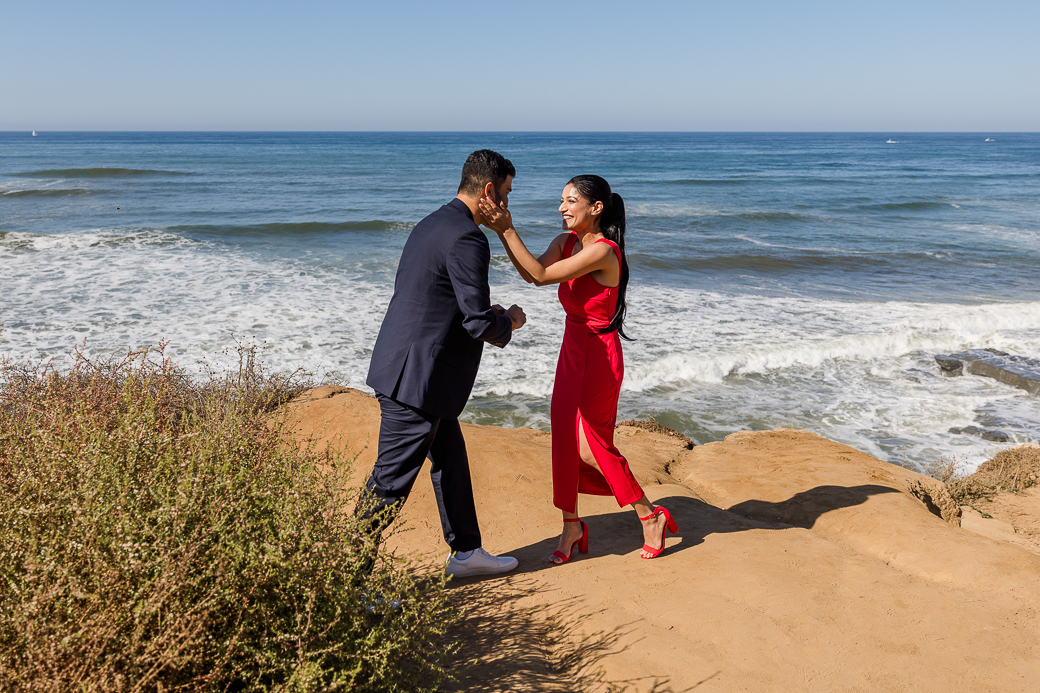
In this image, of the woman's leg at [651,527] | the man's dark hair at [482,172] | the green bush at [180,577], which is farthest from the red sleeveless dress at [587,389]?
the green bush at [180,577]

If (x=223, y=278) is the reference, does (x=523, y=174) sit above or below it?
above

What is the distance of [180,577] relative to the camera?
191cm

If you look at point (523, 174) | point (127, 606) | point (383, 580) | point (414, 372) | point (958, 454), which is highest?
point (523, 174)

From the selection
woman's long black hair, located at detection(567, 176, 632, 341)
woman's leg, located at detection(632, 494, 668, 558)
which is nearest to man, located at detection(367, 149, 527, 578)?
woman's long black hair, located at detection(567, 176, 632, 341)

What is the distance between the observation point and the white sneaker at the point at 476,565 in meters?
3.50

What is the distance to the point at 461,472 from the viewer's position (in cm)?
342

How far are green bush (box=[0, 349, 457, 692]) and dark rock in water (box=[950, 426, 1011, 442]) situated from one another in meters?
6.68

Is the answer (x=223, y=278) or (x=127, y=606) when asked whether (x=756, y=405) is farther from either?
(x=223, y=278)

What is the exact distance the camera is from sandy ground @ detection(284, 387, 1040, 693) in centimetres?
279

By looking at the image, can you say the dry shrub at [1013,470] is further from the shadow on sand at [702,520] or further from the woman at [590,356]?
the woman at [590,356]

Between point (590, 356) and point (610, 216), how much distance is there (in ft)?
2.46

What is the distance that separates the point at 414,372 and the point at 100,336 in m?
8.04

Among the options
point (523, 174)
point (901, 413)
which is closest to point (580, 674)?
point (901, 413)

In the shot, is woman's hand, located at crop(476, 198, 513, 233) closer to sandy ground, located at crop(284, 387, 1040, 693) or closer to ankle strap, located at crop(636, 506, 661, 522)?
sandy ground, located at crop(284, 387, 1040, 693)
